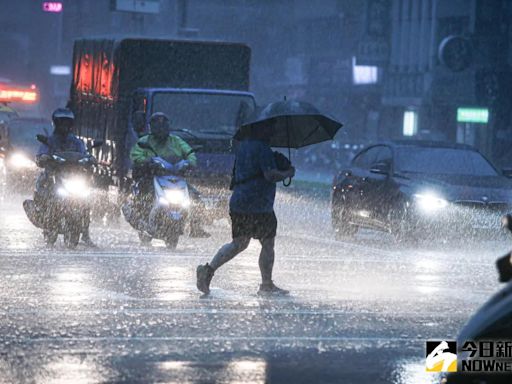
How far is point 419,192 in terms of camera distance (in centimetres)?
2047

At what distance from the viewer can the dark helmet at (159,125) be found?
61.7ft

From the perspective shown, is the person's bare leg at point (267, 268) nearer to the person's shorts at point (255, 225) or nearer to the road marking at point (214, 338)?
the person's shorts at point (255, 225)

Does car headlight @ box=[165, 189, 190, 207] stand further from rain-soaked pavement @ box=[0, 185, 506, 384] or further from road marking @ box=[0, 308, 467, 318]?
road marking @ box=[0, 308, 467, 318]

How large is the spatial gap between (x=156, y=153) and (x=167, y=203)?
2.29 ft

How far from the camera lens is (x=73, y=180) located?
18438 mm

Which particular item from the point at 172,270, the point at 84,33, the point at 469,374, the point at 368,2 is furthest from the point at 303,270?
the point at 84,33

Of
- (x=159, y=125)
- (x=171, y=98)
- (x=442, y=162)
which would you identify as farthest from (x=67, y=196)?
(x=442, y=162)

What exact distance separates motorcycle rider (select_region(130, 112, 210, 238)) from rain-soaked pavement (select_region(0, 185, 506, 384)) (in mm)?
748

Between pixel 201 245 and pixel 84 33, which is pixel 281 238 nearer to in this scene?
pixel 201 245

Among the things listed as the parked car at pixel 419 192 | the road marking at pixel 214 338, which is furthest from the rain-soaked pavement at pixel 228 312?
the parked car at pixel 419 192

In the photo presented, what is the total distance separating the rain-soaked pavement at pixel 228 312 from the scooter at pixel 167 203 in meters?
0.29

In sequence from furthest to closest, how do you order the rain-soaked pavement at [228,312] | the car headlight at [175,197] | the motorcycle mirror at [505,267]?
the car headlight at [175,197]
the rain-soaked pavement at [228,312]
the motorcycle mirror at [505,267]

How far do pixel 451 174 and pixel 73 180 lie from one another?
589 centimetres

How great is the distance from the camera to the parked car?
20.2m
